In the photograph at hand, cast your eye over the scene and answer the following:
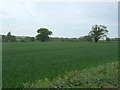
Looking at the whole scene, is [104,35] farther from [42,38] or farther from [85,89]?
[85,89]

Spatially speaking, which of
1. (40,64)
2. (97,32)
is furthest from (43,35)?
(40,64)

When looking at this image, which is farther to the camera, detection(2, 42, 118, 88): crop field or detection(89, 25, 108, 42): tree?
detection(89, 25, 108, 42): tree

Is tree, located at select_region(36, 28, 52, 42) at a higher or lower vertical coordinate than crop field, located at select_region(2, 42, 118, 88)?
higher

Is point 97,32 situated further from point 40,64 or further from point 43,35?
point 40,64

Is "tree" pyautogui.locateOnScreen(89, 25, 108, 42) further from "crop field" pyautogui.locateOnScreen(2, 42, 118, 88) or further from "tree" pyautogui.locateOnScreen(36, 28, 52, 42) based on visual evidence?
"crop field" pyautogui.locateOnScreen(2, 42, 118, 88)

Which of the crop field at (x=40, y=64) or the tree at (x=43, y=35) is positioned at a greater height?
the tree at (x=43, y=35)

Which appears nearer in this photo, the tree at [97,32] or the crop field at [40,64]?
the crop field at [40,64]

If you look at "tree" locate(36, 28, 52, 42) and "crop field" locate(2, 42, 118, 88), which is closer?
"crop field" locate(2, 42, 118, 88)

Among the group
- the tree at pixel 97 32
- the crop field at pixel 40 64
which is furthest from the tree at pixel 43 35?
the crop field at pixel 40 64

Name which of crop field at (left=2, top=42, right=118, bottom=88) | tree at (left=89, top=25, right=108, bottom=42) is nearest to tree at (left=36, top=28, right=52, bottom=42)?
tree at (left=89, top=25, right=108, bottom=42)

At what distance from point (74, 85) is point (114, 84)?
1354 mm

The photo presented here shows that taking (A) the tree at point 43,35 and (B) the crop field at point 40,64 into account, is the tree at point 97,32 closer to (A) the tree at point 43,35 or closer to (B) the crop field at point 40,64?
(A) the tree at point 43,35

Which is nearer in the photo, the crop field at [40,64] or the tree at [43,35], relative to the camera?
the crop field at [40,64]

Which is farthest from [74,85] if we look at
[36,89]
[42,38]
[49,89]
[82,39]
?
[82,39]
